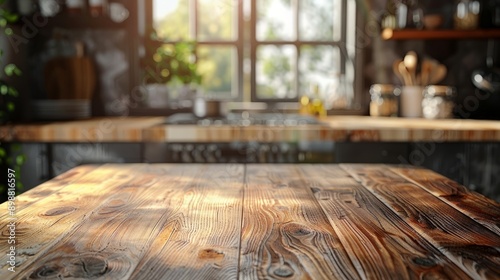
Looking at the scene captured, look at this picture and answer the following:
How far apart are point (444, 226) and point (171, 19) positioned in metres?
2.90

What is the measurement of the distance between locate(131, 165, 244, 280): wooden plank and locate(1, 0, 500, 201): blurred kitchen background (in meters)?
1.48

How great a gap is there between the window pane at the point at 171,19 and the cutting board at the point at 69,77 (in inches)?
21.1

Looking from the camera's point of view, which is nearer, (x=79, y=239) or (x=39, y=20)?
(x=79, y=239)

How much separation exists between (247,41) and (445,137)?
1.47m

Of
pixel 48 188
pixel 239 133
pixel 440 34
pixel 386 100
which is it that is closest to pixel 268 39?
pixel 386 100

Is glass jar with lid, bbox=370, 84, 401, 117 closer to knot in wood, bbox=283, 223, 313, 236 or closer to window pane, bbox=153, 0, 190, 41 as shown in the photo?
window pane, bbox=153, 0, 190, 41

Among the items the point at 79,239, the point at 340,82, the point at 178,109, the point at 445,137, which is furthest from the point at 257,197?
the point at 340,82

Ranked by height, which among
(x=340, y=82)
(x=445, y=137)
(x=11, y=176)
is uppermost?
(x=340, y=82)

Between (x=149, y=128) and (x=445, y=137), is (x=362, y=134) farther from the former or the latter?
(x=149, y=128)

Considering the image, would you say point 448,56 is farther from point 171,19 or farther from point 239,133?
point 171,19

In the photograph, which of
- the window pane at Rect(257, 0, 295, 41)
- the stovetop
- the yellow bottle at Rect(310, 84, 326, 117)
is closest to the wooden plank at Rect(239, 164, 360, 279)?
the stovetop

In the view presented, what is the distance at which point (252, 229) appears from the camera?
1045mm

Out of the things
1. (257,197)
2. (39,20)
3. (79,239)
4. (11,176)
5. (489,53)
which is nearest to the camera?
(79,239)

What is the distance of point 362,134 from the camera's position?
272 cm
